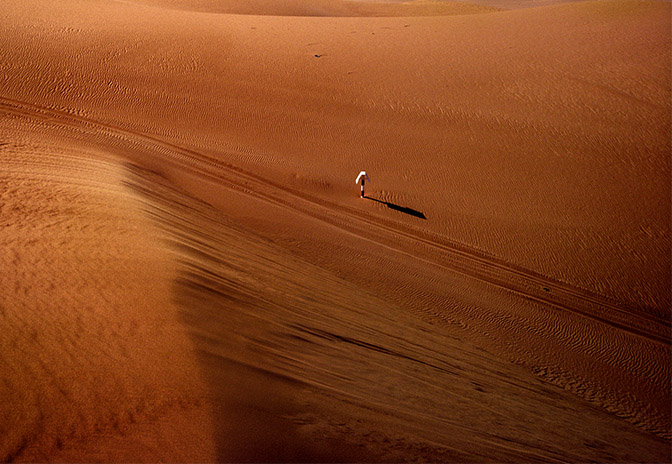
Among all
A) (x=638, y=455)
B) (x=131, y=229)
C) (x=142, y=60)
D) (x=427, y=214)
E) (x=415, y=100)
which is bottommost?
(x=638, y=455)

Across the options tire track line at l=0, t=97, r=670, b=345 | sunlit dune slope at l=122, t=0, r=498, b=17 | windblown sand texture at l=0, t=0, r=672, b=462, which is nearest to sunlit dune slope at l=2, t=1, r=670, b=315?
windblown sand texture at l=0, t=0, r=672, b=462

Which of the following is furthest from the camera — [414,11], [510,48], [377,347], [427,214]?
[414,11]

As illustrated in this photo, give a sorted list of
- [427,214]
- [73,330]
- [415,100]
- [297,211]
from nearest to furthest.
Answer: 1. [73,330]
2. [297,211]
3. [427,214]
4. [415,100]

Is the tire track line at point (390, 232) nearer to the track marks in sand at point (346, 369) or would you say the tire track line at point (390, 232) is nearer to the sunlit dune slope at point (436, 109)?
the sunlit dune slope at point (436, 109)

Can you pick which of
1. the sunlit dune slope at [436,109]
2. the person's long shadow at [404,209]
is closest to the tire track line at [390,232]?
the sunlit dune slope at [436,109]

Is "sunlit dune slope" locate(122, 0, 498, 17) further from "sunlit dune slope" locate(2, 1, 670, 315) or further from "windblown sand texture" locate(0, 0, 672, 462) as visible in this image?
"sunlit dune slope" locate(2, 1, 670, 315)

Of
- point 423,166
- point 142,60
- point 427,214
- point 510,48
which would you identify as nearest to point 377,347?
point 427,214

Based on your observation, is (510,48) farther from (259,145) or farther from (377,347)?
(377,347)

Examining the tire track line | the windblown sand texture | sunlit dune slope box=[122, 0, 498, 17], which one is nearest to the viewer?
the windblown sand texture

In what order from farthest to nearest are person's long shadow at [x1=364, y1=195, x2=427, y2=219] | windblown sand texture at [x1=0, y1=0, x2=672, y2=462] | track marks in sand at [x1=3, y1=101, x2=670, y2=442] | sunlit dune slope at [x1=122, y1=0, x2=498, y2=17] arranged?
sunlit dune slope at [x1=122, y1=0, x2=498, y2=17]
person's long shadow at [x1=364, y1=195, x2=427, y2=219]
track marks in sand at [x1=3, y1=101, x2=670, y2=442]
windblown sand texture at [x1=0, y1=0, x2=672, y2=462]
